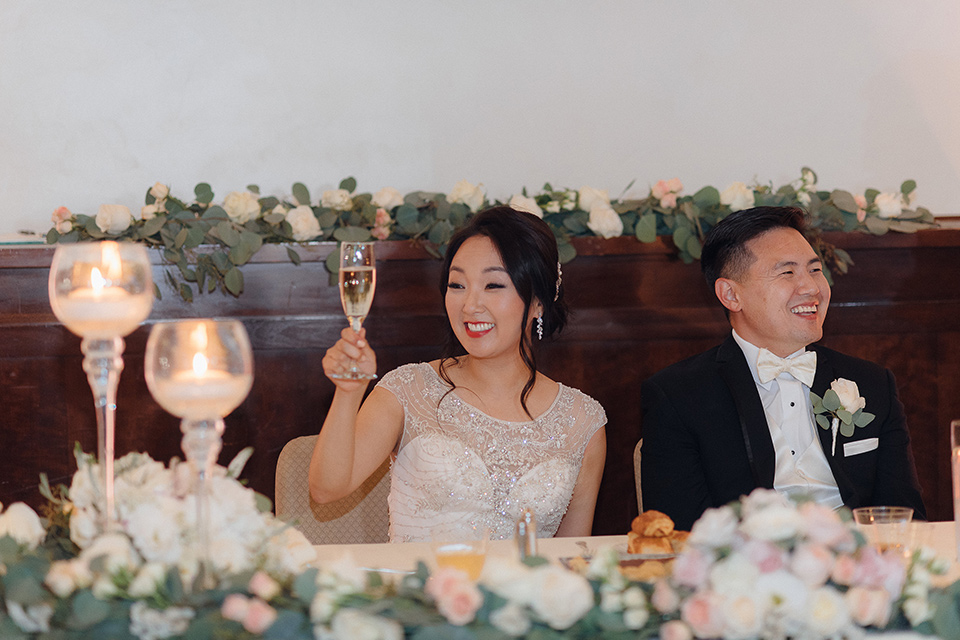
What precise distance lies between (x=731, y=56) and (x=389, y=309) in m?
1.92

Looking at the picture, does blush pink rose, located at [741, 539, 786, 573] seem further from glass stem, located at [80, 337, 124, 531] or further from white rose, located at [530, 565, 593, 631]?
glass stem, located at [80, 337, 124, 531]

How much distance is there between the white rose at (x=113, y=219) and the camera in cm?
304

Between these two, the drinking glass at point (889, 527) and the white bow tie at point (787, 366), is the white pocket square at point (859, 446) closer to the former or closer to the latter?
the white bow tie at point (787, 366)

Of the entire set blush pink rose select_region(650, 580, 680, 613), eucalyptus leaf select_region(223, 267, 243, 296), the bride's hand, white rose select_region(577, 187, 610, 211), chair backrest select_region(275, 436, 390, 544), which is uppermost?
white rose select_region(577, 187, 610, 211)

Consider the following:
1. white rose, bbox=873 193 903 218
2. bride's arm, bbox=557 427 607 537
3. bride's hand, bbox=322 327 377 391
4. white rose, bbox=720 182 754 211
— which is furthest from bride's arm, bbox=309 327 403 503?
white rose, bbox=873 193 903 218

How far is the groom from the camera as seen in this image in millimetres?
2527

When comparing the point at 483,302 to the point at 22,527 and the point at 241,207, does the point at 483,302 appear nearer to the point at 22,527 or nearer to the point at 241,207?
the point at 241,207

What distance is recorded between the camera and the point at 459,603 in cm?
114

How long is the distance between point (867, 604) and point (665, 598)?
0.24 meters

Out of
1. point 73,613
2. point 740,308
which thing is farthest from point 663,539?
point 740,308

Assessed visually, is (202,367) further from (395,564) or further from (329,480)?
(329,480)

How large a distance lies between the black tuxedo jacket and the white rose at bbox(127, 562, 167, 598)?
1586 mm

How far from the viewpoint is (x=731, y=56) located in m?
4.06

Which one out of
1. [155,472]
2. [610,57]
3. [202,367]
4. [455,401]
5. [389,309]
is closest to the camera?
[202,367]
